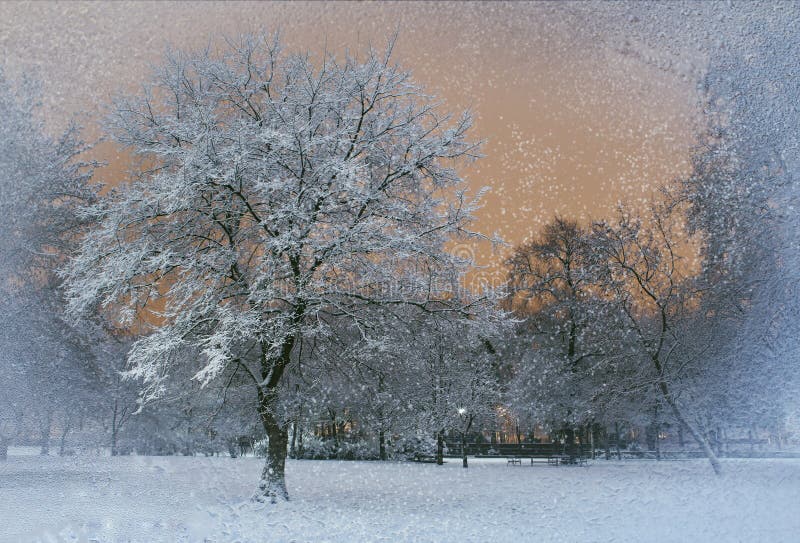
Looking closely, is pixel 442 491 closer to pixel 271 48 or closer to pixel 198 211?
pixel 198 211

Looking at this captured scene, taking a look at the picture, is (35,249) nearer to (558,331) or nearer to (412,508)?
(412,508)

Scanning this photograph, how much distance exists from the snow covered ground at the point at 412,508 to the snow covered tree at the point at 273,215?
1956mm

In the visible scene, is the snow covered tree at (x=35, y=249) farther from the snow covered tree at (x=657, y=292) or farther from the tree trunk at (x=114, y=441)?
the snow covered tree at (x=657, y=292)

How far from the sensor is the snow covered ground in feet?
24.7

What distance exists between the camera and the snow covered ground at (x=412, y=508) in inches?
296

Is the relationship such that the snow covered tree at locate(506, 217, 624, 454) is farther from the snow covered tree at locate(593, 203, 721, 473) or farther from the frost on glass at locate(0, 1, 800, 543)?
the snow covered tree at locate(593, 203, 721, 473)

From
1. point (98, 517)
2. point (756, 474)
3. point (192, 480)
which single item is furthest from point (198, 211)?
point (756, 474)

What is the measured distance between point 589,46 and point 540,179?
18.1 ft

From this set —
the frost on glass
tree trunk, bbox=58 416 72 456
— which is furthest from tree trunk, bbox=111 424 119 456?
tree trunk, bbox=58 416 72 456

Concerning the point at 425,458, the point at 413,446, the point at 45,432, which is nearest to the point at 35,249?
the point at 45,432

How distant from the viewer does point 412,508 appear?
1025 centimetres

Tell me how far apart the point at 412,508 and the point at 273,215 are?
16.6ft

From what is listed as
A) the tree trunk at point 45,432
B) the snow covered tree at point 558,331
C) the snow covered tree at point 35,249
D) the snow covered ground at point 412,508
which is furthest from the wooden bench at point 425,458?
the snow covered tree at point 35,249

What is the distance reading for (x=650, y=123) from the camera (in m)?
17.6
